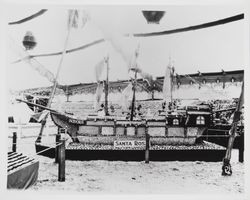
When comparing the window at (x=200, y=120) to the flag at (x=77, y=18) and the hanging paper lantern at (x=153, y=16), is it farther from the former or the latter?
the flag at (x=77, y=18)

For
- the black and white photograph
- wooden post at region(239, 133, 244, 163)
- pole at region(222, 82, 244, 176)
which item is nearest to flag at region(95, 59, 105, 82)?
the black and white photograph

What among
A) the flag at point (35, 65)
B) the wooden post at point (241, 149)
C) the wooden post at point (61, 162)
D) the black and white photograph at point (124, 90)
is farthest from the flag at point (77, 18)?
the wooden post at point (241, 149)

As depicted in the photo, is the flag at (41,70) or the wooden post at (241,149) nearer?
the wooden post at (241,149)

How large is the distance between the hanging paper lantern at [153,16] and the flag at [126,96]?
580mm

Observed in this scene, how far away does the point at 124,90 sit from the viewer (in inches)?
97.5

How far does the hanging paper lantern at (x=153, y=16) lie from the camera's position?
235 centimetres

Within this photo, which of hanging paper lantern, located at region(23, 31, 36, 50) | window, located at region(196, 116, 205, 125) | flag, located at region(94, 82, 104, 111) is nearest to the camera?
hanging paper lantern, located at region(23, 31, 36, 50)

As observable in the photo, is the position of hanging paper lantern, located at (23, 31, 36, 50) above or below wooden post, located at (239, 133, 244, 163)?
above

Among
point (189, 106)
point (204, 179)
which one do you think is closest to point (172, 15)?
point (189, 106)

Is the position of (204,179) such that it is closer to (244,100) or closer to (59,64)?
(244,100)

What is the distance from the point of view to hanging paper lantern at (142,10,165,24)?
2.35 meters

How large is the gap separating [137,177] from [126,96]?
0.71m

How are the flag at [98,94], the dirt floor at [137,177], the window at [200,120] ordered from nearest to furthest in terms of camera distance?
the dirt floor at [137,177] < the flag at [98,94] < the window at [200,120]

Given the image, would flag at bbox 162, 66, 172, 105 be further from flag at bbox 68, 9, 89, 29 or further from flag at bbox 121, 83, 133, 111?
flag at bbox 68, 9, 89, 29
